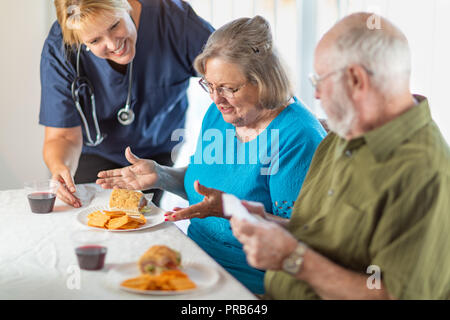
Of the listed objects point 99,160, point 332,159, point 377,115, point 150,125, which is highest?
point 377,115

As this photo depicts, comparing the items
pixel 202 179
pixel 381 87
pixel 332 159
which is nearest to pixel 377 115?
pixel 381 87

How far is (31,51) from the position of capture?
9.95 ft

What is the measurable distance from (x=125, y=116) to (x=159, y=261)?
4.81ft

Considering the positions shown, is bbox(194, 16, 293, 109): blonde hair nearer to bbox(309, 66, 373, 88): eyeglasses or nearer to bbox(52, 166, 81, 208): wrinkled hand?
bbox(309, 66, 373, 88): eyeglasses

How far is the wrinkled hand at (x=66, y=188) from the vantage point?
5.71 ft

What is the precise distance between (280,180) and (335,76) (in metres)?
0.58

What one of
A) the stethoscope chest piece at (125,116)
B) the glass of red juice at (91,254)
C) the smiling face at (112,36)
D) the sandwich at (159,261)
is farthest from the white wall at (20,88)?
the sandwich at (159,261)

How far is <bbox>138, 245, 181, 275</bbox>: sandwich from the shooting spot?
107 centimetres

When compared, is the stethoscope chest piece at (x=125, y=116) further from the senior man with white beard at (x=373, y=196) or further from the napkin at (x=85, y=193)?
the senior man with white beard at (x=373, y=196)

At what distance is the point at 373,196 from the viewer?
0.98 m

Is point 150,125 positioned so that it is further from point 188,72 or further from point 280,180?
point 280,180

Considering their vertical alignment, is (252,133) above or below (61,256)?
above

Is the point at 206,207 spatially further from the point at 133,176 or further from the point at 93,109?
the point at 93,109

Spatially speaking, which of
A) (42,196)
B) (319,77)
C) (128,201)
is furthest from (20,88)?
(319,77)
